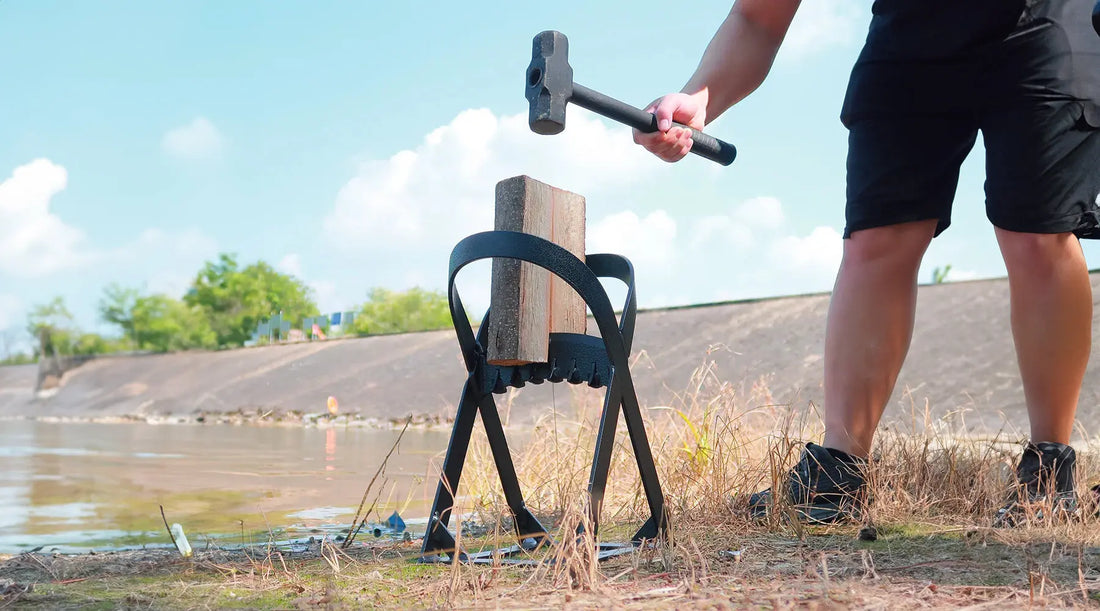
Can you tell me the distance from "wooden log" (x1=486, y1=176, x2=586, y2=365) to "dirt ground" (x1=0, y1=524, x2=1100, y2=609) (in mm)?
463

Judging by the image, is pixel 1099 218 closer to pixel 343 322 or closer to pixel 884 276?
pixel 884 276

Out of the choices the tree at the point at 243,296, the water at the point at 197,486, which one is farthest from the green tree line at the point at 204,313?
the water at the point at 197,486

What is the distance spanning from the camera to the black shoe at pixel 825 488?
214 centimetres

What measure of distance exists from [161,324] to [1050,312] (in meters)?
38.0

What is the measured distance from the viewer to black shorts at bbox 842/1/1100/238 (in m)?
2.01

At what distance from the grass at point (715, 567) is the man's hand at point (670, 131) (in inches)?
31.2

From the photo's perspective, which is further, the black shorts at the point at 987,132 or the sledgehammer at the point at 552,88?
the black shorts at the point at 987,132

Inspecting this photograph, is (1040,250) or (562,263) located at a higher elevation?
(1040,250)

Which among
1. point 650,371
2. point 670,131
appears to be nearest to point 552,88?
point 670,131

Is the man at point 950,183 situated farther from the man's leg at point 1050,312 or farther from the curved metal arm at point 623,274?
the curved metal arm at point 623,274

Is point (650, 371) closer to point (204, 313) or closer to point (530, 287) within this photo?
point (530, 287)

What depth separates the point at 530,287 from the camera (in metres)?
1.88

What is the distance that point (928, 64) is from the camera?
6.87ft

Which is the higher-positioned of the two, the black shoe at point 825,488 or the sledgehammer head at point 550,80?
the sledgehammer head at point 550,80
